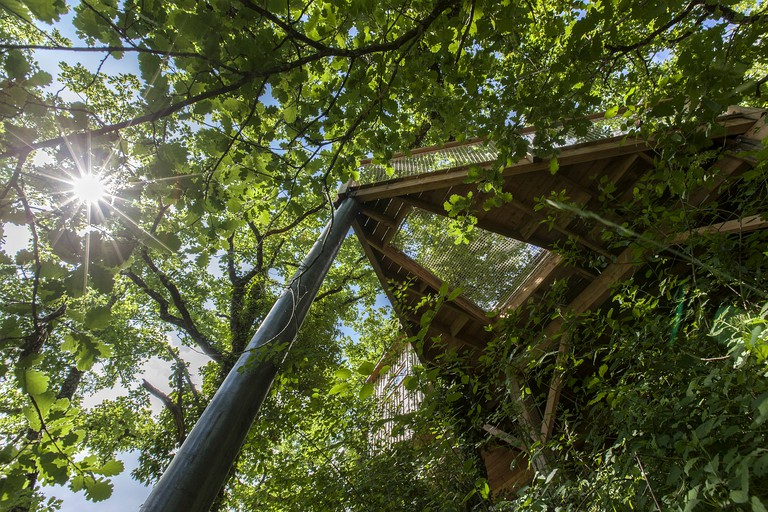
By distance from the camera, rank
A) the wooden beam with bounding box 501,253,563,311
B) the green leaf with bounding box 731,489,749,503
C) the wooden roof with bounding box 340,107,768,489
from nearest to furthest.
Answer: the green leaf with bounding box 731,489,749,503, the wooden roof with bounding box 340,107,768,489, the wooden beam with bounding box 501,253,563,311

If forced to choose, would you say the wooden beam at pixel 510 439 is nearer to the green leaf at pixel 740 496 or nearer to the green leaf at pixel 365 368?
the green leaf at pixel 740 496

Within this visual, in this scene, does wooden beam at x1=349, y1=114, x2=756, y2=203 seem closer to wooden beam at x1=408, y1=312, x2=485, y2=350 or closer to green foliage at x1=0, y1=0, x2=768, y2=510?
green foliage at x1=0, y1=0, x2=768, y2=510

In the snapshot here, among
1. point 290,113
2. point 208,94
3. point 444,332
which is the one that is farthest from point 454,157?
point 208,94

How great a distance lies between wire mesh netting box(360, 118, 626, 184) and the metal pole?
2.49 m

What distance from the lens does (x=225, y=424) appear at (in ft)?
6.45

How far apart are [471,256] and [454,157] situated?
1496 millimetres

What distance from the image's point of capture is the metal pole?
1.64 m

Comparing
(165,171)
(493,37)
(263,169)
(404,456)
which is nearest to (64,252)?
(165,171)

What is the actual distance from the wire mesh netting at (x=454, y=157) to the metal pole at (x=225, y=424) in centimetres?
249

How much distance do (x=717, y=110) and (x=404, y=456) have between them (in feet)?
11.7

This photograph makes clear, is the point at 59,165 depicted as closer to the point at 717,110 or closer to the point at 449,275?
the point at 717,110

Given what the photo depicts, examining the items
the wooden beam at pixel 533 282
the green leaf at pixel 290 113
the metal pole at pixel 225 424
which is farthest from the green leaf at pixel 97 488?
the wooden beam at pixel 533 282

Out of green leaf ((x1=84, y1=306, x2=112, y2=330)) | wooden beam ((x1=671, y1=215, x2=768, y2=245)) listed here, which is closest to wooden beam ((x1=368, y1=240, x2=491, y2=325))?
wooden beam ((x1=671, y1=215, x2=768, y2=245))

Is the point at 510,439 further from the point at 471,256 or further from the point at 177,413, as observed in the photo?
the point at 177,413
